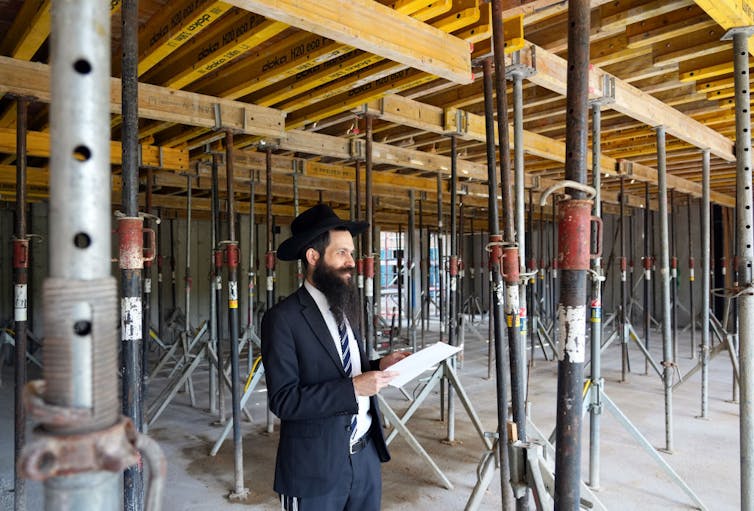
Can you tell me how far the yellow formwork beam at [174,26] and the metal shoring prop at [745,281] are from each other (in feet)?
9.58

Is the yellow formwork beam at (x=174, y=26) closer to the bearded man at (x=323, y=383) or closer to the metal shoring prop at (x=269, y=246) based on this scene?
the bearded man at (x=323, y=383)

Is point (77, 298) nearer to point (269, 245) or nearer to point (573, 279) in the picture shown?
point (573, 279)

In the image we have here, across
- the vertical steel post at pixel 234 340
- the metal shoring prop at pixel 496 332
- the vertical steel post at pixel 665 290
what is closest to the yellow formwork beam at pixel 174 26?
the vertical steel post at pixel 234 340

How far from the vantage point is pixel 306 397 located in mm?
2242

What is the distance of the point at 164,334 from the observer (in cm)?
1162

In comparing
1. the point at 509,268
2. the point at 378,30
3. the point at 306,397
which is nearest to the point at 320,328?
the point at 306,397

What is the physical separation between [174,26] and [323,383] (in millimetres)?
2279

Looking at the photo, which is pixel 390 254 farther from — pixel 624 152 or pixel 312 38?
pixel 312 38

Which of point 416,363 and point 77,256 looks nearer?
point 77,256

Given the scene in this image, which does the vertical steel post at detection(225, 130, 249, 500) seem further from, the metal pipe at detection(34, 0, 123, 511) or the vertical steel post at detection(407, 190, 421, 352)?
the vertical steel post at detection(407, 190, 421, 352)

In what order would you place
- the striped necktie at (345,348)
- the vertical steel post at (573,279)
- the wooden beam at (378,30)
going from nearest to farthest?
the vertical steel post at (573,279) < the striped necktie at (345,348) < the wooden beam at (378,30)

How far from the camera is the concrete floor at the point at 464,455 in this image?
421cm

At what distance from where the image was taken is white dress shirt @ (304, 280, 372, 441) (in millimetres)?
2471

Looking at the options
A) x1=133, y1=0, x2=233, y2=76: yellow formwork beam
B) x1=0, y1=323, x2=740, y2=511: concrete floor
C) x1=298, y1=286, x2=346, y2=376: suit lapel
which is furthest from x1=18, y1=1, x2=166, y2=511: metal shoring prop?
x1=0, y1=323, x2=740, y2=511: concrete floor
